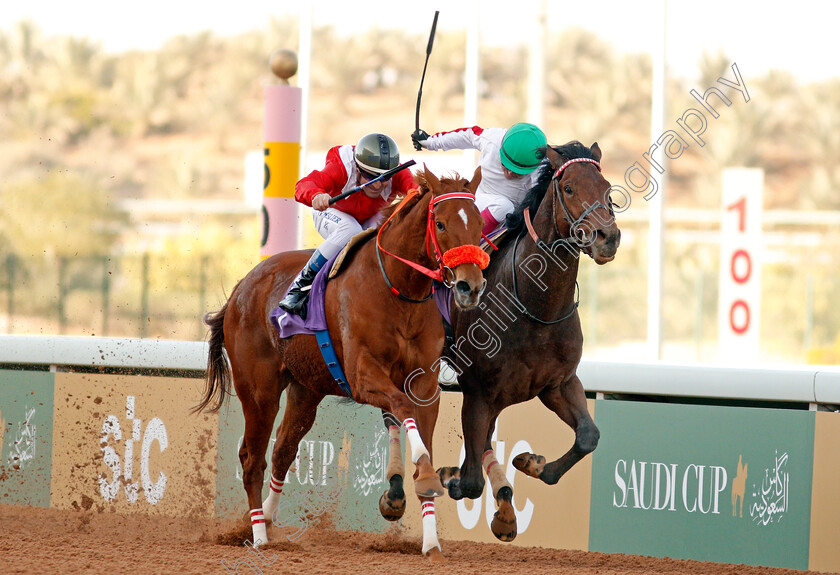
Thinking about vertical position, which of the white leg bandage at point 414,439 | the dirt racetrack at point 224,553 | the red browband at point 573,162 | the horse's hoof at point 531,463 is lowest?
the dirt racetrack at point 224,553

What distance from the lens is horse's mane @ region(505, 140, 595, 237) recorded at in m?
5.01

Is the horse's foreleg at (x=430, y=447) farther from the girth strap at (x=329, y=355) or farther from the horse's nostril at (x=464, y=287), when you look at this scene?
the horse's nostril at (x=464, y=287)

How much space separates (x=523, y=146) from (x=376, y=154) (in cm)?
77

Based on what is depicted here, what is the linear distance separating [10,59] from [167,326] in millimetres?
17076

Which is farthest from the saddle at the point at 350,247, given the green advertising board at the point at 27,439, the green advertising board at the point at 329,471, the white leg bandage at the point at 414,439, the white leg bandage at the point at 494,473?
the green advertising board at the point at 27,439

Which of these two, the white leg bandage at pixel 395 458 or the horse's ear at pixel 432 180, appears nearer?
the horse's ear at pixel 432 180

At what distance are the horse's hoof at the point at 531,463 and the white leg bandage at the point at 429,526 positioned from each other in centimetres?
48

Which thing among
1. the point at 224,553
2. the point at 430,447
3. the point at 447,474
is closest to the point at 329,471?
the point at 224,553

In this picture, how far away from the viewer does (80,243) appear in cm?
3039

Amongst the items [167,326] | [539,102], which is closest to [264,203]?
[539,102]

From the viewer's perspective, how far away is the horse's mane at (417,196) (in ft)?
15.2

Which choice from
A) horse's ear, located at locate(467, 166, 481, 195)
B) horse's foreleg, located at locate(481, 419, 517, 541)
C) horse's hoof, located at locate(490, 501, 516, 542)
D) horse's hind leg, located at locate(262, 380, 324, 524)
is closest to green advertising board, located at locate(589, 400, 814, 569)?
horse's foreleg, located at locate(481, 419, 517, 541)

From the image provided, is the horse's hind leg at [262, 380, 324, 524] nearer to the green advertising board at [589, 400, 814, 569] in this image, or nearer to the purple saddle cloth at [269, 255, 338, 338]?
the purple saddle cloth at [269, 255, 338, 338]

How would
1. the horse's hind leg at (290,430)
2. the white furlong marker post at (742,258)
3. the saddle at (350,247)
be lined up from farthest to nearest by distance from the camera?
the white furlong marker post at (742,258) < the horse's hind leg at (290,430) < the saddle at (350,247)
